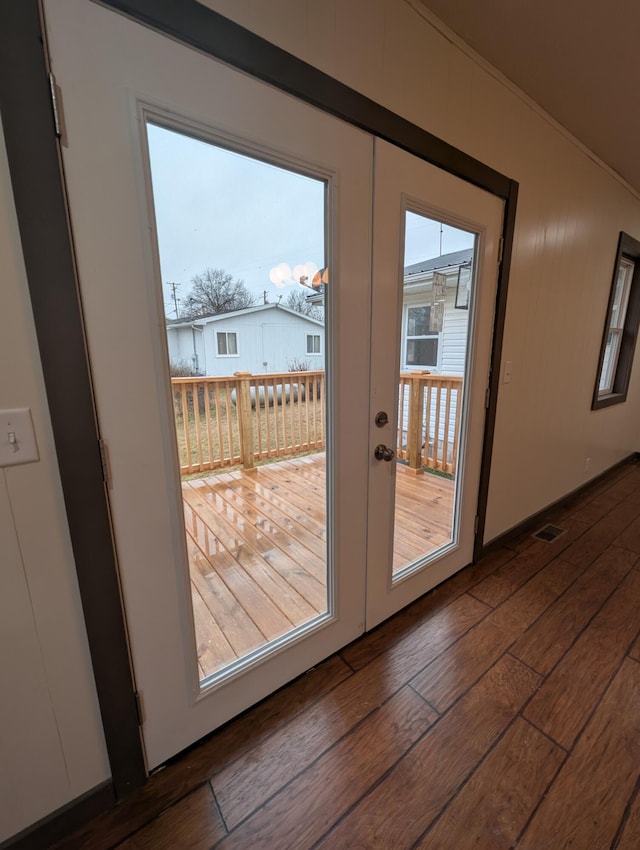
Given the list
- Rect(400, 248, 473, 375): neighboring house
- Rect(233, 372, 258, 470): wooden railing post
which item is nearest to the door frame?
Rect(400, 248, 473, 375): neighboring house

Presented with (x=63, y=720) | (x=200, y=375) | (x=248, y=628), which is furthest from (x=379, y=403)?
(x=63, y=720)

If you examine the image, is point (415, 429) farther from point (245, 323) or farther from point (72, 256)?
point (72, 256)

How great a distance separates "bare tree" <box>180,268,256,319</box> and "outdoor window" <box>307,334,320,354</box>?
23 cm

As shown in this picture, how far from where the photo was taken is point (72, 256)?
761 millimetres

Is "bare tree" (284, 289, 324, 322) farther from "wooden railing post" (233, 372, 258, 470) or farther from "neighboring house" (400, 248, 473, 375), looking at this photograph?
"wooden railing post" (233, 372, 258, 470)

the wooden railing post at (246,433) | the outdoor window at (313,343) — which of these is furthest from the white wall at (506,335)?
the wooden railing post at (246,433)

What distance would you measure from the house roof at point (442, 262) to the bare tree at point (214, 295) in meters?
0.78

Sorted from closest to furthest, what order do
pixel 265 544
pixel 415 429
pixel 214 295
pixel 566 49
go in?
pixel 214 295 < pixel 566 49 < pixel 265 544 < pixel 415 429

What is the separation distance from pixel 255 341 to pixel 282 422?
3.40ft

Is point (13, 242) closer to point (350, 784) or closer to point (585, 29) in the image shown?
point (350, 784)

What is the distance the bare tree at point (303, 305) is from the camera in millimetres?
1234

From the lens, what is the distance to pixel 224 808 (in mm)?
999

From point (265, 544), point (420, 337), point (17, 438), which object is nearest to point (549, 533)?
point (420, 337)

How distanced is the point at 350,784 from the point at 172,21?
207 cm
